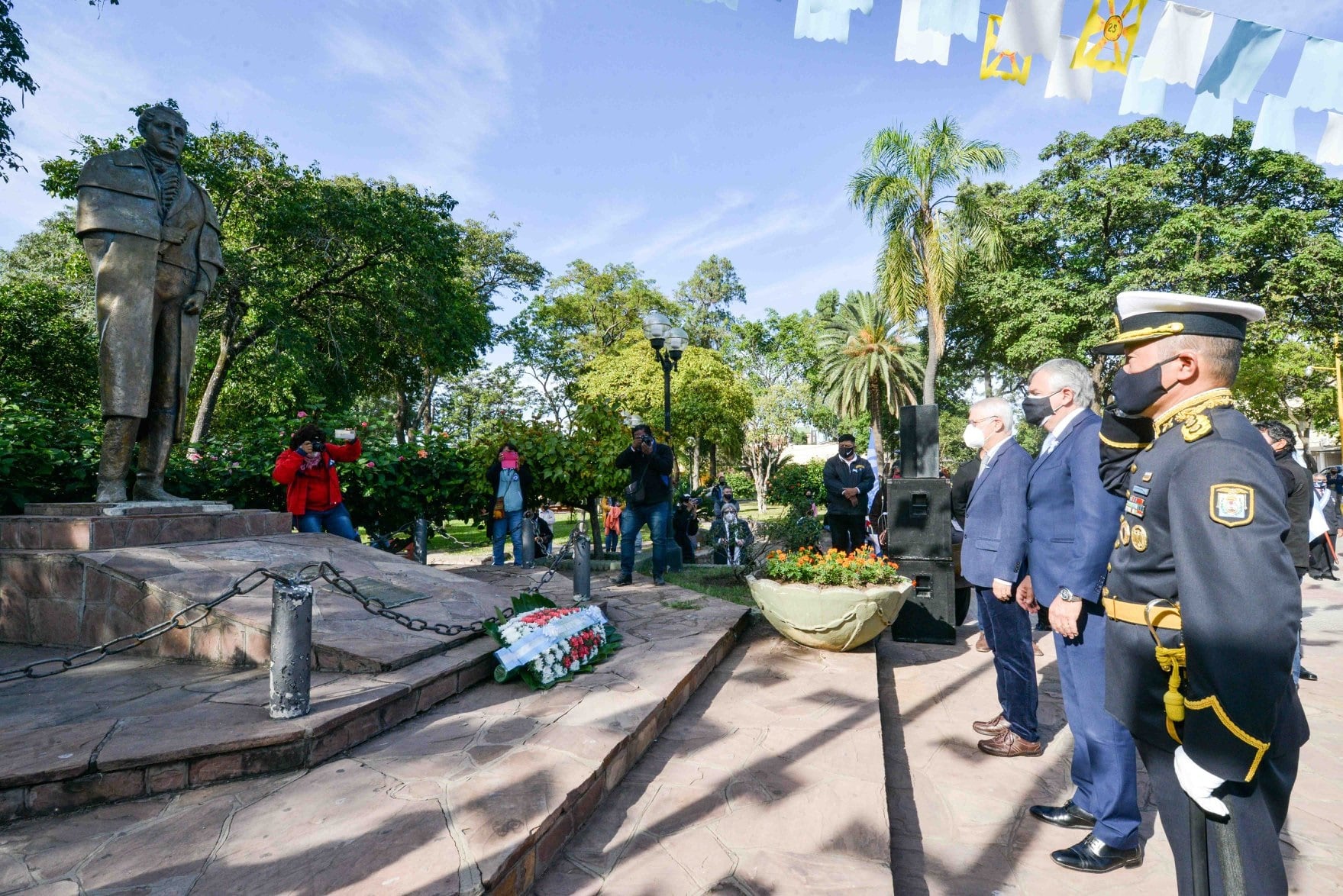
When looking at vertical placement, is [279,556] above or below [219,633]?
above

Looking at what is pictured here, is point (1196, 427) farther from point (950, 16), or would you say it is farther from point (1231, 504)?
point (950, 16)

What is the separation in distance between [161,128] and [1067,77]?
6.46m

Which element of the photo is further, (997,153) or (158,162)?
(997,153)

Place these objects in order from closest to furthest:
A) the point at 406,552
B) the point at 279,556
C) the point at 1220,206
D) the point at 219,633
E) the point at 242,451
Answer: the point at 219,633
the point at 279,556
the point at 242,451
the point at 406,552
the point at 1220,206

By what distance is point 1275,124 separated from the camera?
4766 millimetres

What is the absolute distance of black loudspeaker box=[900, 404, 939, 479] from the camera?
5.51 metres

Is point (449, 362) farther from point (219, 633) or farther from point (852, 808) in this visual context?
point (852, 808)

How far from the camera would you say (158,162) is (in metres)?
4.73

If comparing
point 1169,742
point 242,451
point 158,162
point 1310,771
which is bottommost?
point 1310,771

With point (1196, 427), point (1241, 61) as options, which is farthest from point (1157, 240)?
point (1196, 427)

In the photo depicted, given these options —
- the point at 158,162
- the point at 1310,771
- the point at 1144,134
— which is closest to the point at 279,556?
the point at 158,162

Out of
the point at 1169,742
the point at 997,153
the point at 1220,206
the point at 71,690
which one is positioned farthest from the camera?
the point at 1220,206

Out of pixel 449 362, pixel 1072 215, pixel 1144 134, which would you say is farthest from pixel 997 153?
pixel 449 362

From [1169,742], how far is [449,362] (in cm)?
1763
